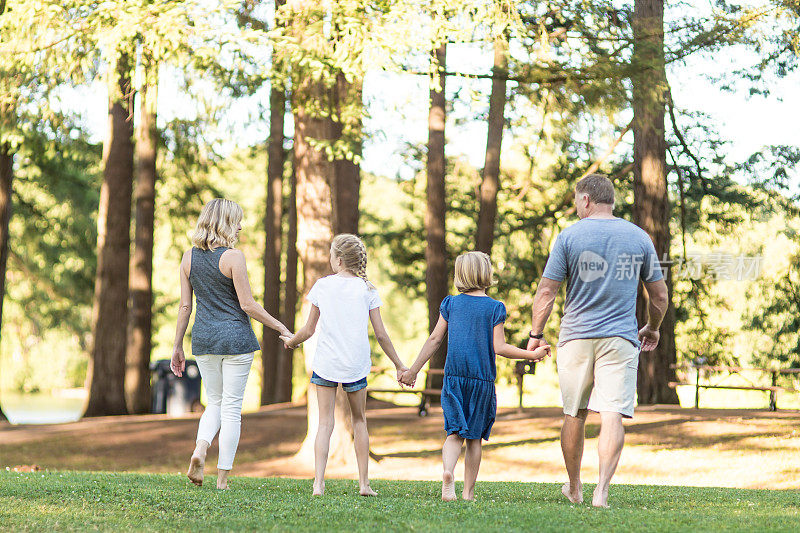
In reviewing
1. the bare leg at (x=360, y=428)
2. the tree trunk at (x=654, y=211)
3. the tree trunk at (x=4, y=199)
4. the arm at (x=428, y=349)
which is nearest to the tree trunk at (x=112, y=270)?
the tree trunk at (x=4, y=199)

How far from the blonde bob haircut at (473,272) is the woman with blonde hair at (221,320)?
125 centimetres

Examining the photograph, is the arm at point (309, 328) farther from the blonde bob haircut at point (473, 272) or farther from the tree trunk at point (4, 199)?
the tree trunk at point (4, 199)

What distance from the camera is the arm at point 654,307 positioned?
5.81 meters

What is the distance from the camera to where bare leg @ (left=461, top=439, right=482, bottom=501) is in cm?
602

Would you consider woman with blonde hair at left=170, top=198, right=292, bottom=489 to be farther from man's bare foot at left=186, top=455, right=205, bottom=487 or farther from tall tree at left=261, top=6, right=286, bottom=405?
tall tree at left=261, top=6, right=286, bottom=405

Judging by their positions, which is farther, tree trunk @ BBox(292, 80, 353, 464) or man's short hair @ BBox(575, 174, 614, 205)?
tree trunk @ BBox(292, 80, 353, 464)

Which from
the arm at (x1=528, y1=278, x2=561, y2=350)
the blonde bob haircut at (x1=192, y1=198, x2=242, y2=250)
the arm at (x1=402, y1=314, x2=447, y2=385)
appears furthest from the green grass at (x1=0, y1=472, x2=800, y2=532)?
the blonde bob haircut at (x1=192, y1=198, x2=242, y2=250)

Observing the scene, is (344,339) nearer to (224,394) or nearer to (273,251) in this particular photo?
(224,394)

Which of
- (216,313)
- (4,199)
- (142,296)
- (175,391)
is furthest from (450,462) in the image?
(175,391)

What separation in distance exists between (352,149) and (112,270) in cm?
902

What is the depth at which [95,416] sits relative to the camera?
63.7ft

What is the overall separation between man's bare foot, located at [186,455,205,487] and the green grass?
66 mm

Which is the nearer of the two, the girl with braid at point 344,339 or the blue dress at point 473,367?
the blue dress at point 473,367

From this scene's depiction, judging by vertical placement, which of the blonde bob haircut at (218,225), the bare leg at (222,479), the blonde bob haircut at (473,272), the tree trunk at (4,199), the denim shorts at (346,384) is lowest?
the bare leg at (222,479)
